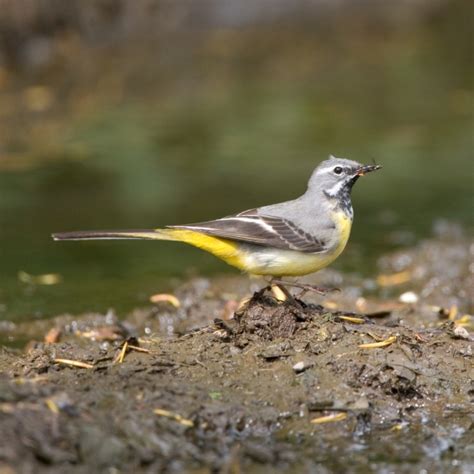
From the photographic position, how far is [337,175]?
24.7ft

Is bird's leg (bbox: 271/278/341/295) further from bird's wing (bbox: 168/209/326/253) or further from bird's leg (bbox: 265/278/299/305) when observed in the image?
bird's wing (bbox: 168/209/326/253)

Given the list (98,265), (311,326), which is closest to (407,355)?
(311,326)

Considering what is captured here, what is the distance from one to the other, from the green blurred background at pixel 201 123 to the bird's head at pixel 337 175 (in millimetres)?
2487

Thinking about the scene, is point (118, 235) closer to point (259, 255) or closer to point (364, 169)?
point (259, 255)

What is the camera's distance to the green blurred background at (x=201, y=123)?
35.8ft

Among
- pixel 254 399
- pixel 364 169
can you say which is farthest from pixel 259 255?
pixel 254 399

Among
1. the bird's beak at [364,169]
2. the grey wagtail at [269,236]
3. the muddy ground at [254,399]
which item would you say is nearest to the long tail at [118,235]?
the grey wagtail at [269,236]

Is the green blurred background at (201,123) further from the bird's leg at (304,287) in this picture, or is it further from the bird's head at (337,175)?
the bird's head at (337,175)

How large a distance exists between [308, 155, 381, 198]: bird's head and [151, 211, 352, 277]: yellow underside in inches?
18.6

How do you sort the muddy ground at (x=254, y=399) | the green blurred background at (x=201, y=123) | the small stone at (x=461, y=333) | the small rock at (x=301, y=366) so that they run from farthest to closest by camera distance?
the green blurred background at (x=201, y=123) → the small stone at (x=461, y=333) → the small rock at (x=301, y=366) → the muddy ground at (x=254, y=399)

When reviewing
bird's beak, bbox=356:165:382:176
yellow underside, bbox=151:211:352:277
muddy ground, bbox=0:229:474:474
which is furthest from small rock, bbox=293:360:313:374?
bird's beak, bbox=356:165:382:176

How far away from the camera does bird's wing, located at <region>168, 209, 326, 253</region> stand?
7.00 meters

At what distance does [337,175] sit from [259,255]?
2.88 ft

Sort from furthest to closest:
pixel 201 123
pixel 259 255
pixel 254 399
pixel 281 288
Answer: pixel 201 123 → pixel 281 288 → pixel 259 255 → pixel 254 399
